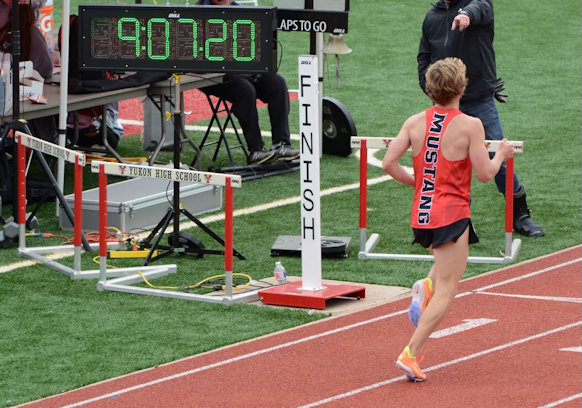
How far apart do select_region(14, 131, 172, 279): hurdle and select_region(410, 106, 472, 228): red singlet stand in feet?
9.33

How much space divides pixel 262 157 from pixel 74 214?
13.5ft

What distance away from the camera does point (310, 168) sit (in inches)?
355

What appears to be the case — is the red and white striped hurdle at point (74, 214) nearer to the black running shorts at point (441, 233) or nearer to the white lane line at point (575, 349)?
the black running shorts at point (441, 233)

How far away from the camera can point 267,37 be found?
31.8 ft

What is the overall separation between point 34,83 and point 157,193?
1.49 meters

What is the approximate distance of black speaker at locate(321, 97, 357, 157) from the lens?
13.8 meters

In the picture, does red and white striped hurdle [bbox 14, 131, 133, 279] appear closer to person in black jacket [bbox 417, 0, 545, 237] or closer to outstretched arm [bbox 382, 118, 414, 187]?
outstretched arm [bbox 382, 118, 414, 187]

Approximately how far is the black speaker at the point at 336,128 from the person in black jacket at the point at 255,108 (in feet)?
1.36

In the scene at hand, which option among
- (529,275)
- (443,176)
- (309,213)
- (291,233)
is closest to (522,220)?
(529,275)

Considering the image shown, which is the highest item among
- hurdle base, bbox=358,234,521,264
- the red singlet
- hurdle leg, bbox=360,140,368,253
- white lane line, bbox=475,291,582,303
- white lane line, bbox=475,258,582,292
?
the red singlet

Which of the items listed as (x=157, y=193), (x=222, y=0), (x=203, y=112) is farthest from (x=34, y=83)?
(x=203, y=112)

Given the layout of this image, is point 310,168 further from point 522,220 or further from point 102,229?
point 522,220

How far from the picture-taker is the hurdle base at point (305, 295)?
9.01 m

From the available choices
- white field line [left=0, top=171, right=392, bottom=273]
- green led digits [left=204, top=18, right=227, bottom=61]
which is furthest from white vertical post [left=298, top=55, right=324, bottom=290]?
white field line [left=0, top=171, right=392, bottom=273]
